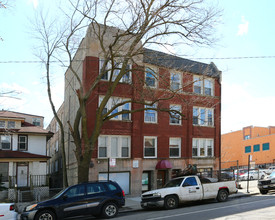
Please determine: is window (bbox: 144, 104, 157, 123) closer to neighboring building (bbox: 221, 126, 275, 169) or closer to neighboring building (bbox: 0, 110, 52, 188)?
neighboring building (bbox: 0, 110, 52, 188)

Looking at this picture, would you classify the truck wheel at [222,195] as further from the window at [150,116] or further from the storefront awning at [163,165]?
the window at [150,116]

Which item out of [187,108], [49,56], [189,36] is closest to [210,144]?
[187,108]

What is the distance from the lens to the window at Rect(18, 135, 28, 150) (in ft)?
95.5

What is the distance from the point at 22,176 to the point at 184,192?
16.7 meters

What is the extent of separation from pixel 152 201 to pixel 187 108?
43.9 ft

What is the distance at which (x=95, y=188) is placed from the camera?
48.1 feet

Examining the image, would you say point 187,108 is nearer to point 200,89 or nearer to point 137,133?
point 200,89

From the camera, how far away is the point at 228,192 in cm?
1858

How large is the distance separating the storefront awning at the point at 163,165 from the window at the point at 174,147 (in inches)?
56.1

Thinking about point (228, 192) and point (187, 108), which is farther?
point (187, 108)

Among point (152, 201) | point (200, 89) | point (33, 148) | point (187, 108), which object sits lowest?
point (152, 201)

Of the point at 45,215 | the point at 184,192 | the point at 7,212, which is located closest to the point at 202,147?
the point at 184,192

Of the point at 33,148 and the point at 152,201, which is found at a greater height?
the point at 33,148

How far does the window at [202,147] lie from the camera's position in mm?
29375
